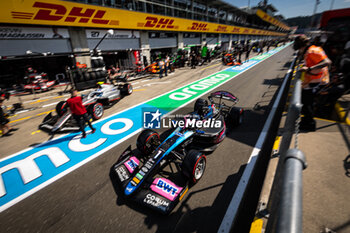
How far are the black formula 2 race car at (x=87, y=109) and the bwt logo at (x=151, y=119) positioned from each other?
1.99m

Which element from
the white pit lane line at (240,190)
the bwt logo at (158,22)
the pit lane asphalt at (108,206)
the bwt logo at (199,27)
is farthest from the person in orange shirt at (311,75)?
the bwt logo at (199,27)

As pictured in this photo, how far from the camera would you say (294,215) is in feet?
2.51

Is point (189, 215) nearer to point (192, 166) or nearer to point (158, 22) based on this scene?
point (192, 166)

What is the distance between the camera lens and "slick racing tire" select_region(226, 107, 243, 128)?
18.7 ft

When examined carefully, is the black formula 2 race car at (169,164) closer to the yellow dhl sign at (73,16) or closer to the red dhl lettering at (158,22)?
the yellow dhl sign at (73,16)

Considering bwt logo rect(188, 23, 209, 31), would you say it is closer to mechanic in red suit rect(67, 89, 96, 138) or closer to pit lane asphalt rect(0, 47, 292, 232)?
mechanic in red suit rect(67, 89, 96, 138)

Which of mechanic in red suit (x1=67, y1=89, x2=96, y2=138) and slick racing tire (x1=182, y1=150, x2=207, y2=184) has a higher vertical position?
mechanic in red suit (x1=67, y1=89, x2=96, y2=138)

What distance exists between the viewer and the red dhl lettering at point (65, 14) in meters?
11.0

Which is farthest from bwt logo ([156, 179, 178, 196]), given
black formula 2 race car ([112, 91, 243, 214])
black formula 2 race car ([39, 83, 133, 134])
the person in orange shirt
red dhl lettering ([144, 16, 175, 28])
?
red dhl lettering ([144, 16, 175, 28])

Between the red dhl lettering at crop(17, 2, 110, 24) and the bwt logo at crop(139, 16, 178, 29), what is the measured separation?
518cm

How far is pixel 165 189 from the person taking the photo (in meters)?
3.26

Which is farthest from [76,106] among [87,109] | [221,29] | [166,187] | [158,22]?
[221,29]

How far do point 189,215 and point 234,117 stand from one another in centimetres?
371

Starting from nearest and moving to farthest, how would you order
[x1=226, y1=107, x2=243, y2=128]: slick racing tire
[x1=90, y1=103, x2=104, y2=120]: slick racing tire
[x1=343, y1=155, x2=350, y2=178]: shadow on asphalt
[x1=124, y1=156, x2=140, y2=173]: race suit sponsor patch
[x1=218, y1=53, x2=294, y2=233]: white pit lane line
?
1. [x1=218, y1=53, x2=294, y2=233]: white pit lane line
2. [x1=343, y1=155, x2=350, y2=178]: shadow on asphalt
3. [x1=124, y1=156, x2=140, y2=173]: race suit sponsor patch
4. [x1=226, y1=107, x2=243, y2=128]: slick racing tire
5. [x1=90, y1=103, x2=104, y2=120]: slick racing tire
